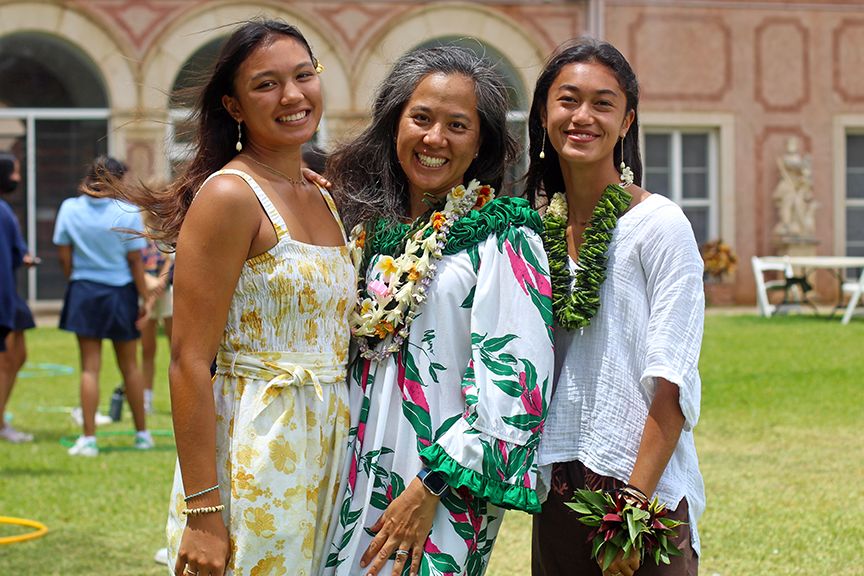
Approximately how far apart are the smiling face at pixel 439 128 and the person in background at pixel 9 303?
4.44m

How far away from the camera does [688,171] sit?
15883 mm

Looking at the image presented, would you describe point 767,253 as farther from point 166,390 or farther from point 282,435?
point 282,435

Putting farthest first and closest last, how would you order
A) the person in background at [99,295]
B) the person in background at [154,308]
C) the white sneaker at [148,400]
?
the white sneaker at [148,400], the person in background at [154,308], the person in background at [99,295]

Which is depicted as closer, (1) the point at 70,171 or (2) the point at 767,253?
(1) the point at 70,171

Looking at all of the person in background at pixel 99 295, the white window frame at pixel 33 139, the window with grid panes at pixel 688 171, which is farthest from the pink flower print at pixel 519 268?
the window with grid panes at pixel 688 171

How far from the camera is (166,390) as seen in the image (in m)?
8.36

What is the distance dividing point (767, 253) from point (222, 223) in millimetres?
15114

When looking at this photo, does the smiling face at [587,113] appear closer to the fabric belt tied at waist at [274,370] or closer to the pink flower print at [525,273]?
the pink flower print at [525,273]

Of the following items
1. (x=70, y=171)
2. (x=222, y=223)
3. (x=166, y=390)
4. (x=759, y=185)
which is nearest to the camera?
(x=222, y=223)

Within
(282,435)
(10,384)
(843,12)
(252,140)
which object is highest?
(843,12)

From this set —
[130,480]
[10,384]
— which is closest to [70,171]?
[10,384]

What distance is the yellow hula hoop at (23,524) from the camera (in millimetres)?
4098

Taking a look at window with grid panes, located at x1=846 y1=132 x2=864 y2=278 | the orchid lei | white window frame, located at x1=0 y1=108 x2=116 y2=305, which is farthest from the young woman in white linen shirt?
window with grid panes, located at x1=846 y1=132 x2=864 y2=278

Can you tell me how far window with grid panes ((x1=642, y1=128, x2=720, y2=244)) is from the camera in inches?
619
